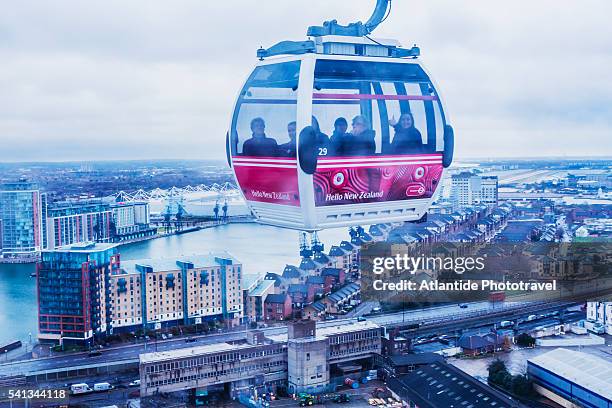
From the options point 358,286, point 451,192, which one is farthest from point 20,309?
point 451,192

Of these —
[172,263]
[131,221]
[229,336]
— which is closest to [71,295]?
[172,263]

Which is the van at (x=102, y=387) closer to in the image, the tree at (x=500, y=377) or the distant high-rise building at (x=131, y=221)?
the tree at (x=500, y=377)

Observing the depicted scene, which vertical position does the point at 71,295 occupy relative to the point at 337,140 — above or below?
below

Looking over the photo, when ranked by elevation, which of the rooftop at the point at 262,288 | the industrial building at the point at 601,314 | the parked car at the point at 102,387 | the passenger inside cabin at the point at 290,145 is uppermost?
the passenger inside cabin at the point at 290,145

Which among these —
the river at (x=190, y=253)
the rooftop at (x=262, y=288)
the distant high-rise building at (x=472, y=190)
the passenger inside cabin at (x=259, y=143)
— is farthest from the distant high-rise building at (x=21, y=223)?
the passenger inside cabin at (x=259, y=143)

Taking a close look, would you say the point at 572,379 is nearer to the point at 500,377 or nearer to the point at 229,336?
the point at 500,377

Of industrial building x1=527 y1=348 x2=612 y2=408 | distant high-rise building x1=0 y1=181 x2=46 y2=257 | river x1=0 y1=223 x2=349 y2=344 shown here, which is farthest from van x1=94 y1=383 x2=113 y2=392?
distant high-rise building x1=0 y1=181 x2=46 y2=257
